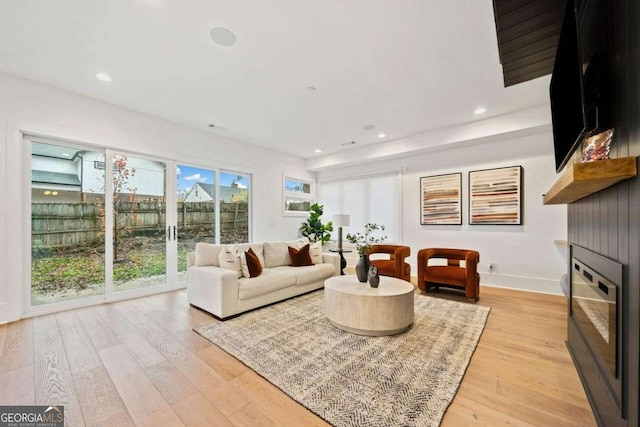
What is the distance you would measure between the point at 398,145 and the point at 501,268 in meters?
2.92

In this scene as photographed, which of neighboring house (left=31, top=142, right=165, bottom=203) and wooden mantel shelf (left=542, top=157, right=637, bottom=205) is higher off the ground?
neighboring house (left=31, top=142, right=165, bottom=203)

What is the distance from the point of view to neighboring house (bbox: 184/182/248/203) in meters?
4.87

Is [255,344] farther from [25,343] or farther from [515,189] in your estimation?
[515,189]

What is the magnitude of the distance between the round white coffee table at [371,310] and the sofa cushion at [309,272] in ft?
3.58

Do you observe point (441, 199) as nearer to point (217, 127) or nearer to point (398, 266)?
point (398, 266)

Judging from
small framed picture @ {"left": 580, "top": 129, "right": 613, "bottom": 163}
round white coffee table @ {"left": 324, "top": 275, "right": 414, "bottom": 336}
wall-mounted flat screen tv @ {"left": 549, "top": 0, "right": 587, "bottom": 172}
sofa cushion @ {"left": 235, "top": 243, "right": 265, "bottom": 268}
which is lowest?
round white coffee table @ {"left": 324, "top": 275, "right": 414, "bottom": 336}

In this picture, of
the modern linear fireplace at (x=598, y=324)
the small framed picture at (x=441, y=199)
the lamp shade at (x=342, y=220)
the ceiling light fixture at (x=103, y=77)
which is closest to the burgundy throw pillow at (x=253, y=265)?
the lamp shade at (x=342, y=220)

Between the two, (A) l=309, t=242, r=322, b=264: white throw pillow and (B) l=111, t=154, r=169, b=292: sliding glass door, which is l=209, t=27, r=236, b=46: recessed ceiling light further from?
(A) l=309, t=242, r=322, b=264: white throw pillow

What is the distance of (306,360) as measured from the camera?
216 cm

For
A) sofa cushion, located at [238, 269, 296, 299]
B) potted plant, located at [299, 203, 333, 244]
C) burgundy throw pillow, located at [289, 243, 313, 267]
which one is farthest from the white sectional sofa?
potted plant, located at [299, 203, 333, 244]

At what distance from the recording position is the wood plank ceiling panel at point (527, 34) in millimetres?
1729

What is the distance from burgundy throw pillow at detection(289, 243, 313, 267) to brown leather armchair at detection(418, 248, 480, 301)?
5.82 feet

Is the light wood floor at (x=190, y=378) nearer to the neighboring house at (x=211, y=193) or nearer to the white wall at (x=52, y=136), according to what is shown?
the white wall at (x=52, y=136)

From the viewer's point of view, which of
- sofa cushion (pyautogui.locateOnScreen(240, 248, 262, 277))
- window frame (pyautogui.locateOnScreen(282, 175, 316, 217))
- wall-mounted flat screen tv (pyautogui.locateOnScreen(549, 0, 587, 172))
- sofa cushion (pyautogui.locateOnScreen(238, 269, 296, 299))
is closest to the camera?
wall-mounted flat screen tv (pyautogui.locateOnScreen(549, 0, 587, 172))
